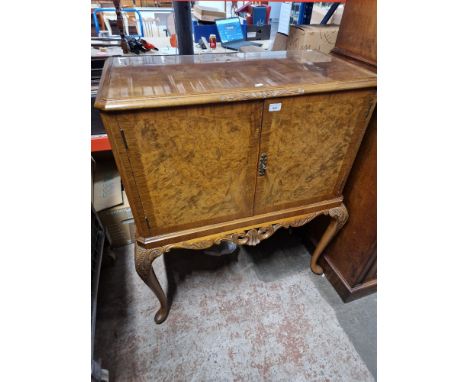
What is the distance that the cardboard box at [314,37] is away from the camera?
45.7 inches

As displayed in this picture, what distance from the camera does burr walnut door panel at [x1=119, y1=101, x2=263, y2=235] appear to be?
2.26 ft

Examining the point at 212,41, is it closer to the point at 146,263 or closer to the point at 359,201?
the point at 359,201

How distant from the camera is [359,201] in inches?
44.6

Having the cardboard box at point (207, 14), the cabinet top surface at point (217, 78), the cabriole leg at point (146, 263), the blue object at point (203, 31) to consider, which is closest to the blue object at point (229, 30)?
the blue object at point (203, 31)

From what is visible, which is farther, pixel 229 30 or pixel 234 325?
pixel 229 30

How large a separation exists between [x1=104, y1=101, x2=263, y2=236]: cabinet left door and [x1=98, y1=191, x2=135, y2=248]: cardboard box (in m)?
0.65

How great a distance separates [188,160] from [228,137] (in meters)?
0.13

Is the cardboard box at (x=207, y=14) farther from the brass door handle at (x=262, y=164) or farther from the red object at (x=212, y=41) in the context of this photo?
the brass door handle at (x=262, y=164)

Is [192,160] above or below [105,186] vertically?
above

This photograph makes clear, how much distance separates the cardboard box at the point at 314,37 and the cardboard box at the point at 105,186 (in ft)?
3.87

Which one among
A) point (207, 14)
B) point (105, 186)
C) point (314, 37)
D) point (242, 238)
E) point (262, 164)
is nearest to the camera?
point (262, 164)

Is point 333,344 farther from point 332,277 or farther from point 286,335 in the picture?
point 332,277

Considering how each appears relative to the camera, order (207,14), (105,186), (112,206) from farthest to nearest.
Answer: (207,14)
(105,186)
(112,206)

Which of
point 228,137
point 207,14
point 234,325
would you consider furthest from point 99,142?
point 207,14
